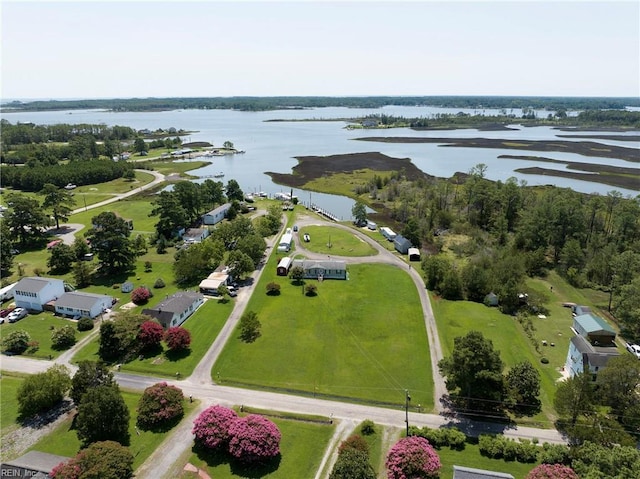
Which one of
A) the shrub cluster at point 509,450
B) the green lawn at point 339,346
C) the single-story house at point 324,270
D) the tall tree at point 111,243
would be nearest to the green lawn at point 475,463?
the shrub cluster at point 509,450

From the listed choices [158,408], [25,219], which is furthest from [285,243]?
[25,219]

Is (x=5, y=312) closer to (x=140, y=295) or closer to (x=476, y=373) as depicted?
(x=140, y=295)

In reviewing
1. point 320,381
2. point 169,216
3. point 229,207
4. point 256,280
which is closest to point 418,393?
point 320,381

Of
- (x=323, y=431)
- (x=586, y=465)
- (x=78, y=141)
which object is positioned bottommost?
(x=323, y=431)

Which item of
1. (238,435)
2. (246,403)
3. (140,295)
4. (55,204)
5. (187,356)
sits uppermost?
(55,204)

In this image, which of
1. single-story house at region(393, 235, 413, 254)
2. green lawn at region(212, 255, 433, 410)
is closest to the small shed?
green lawn at region(212, 255, 433, 410)

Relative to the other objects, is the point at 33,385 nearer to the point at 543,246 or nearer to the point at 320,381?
the point at 320,381
